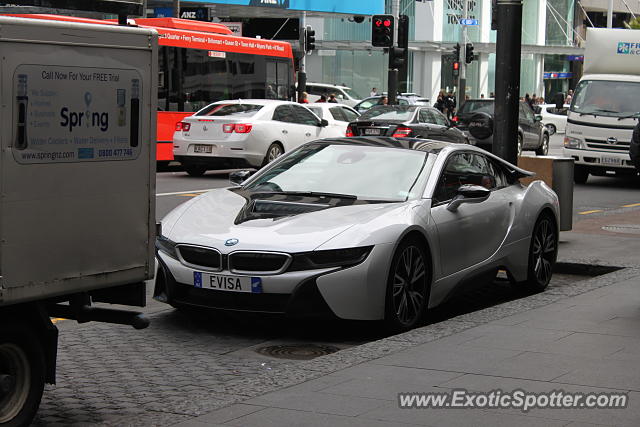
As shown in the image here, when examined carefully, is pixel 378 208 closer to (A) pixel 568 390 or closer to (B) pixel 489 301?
(B) pixel 489 301

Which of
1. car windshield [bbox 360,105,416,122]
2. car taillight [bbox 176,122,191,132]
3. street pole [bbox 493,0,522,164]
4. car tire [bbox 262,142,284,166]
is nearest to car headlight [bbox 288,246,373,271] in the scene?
street pole [bbox 493,0,522,164]

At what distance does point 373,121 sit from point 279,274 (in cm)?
1695

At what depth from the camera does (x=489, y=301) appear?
391 inches

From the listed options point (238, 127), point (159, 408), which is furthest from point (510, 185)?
point (238, 127)

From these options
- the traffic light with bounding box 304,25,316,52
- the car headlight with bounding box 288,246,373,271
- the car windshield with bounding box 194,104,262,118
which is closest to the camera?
the car headlight with bounding box 288,246,373,271

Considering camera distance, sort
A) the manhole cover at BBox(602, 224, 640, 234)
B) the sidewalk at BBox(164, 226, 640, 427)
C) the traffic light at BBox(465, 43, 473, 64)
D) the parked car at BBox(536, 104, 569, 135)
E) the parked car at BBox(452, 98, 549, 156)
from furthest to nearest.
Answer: the traffic light at BBox(465, 43, 473, 64), the parked car at BBox(536, 104, 569, 135), the parked car at BBox(452, 98, 549, 156), the manhole cover at BBox(602, 224, 640, 234), the sidewalk at BBox(164, 226, 640, 427)

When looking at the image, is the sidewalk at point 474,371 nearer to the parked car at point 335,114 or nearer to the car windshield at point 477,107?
the parked car at point 335,114

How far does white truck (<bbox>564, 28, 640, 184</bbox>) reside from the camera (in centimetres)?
2225

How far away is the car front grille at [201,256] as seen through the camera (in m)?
7.88

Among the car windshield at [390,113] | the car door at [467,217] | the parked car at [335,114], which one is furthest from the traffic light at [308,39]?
the car door at [467,217]

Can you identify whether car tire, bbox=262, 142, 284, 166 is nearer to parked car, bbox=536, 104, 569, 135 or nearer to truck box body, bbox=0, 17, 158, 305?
truck box body, bbox=0, 17, 158, 305

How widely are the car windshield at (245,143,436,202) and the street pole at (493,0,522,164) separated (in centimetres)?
353

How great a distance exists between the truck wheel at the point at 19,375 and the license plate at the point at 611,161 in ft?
60.0

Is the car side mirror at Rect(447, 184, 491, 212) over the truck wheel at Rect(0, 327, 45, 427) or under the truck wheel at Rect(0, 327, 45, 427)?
over
